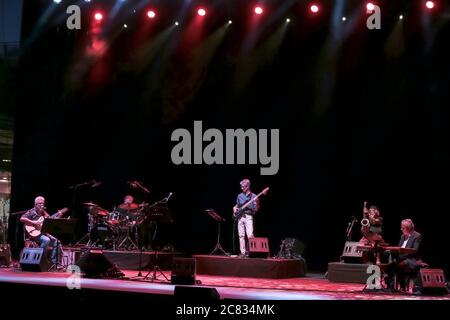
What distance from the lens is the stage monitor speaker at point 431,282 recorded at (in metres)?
9.32

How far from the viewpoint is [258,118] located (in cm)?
1468

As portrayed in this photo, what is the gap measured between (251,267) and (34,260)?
399cm

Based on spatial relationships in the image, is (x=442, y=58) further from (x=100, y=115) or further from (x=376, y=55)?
(x=100, y=115)

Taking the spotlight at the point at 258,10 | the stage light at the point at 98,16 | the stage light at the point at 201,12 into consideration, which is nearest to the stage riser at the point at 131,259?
the stage light at the point at 98,16

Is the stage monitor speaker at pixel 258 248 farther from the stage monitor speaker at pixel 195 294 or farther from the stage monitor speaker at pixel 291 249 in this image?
the stage monitor speaker at pixel 195 294

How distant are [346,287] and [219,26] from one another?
7155 millimetres

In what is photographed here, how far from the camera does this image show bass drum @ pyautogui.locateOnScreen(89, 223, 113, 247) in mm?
13000

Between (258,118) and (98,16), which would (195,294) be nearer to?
(258,118)

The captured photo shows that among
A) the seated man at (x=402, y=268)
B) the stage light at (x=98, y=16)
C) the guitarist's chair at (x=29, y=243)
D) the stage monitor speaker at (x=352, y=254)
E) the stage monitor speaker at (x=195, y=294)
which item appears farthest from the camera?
the stage light at (x=98, y=16)

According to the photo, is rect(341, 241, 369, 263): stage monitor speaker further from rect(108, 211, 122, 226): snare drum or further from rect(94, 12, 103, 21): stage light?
rect(94, 12, 103, 21): stage light

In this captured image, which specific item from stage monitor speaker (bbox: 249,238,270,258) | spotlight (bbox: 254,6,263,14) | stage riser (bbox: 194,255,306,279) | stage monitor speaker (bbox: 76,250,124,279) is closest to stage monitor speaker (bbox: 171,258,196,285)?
stage monitor speaker (bbox: 76,250,124,279)

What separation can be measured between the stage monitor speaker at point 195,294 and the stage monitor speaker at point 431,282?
4466 millimetres

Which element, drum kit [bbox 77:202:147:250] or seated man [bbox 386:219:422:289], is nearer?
seated man [bbox 386:219:422:289]

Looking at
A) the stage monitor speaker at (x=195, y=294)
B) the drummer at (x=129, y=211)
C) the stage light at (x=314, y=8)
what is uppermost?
the stage light at (x=314, y=8)
